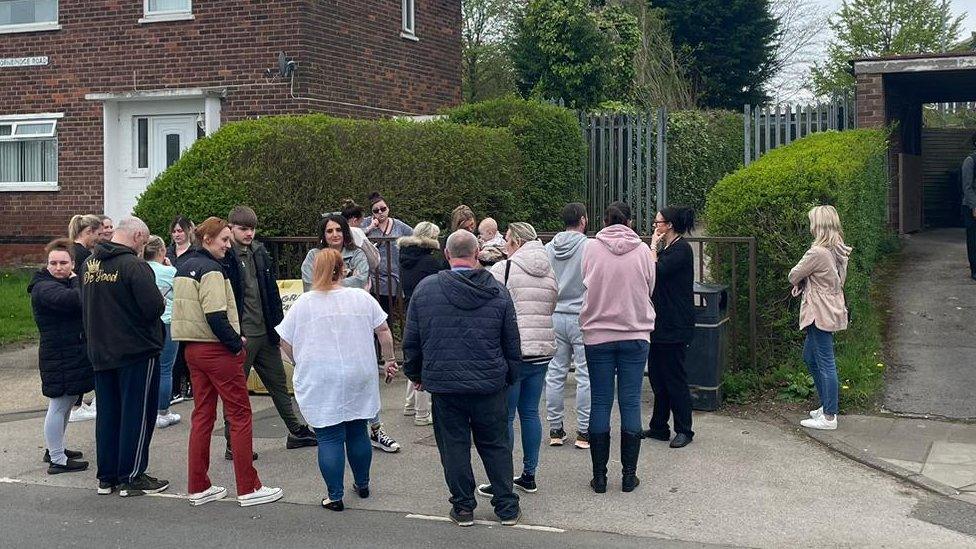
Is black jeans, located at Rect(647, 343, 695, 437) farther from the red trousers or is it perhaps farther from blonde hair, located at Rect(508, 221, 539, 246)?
the red trousers

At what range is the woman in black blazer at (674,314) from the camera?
26.8ft

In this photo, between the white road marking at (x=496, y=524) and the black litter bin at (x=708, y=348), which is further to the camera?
the black litter bin at (x=708, y=348)

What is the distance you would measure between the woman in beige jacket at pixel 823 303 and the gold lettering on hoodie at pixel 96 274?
5.09m

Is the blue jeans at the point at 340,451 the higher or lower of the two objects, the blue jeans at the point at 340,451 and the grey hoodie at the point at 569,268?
the lower

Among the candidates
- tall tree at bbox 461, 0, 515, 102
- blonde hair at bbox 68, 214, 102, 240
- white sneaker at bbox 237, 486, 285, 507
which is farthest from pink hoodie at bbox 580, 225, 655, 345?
tall tree at bbox 461, 0, 515, 102

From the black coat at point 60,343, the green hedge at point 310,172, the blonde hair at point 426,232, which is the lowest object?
the black coat at point 60,343

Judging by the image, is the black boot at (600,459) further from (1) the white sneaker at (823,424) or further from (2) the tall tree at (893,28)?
(2) the tall tree at (893,28)

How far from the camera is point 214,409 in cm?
722

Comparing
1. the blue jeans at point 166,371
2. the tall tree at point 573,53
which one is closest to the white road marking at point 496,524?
the blue jeans at point 166,371

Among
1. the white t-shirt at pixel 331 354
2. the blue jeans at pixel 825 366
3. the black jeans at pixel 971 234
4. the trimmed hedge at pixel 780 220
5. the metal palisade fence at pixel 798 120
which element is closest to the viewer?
the white t-shirt at pixel 331 354

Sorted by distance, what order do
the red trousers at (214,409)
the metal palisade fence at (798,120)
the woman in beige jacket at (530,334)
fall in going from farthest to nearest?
the metal palisade fence at (798,120) → the woman in beige jacket at (530,334) → the red trousers at (214,409)

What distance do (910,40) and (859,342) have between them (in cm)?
2865

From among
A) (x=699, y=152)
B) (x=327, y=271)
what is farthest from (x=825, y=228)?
(x=699, y=152)

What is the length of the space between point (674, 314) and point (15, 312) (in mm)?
10227
